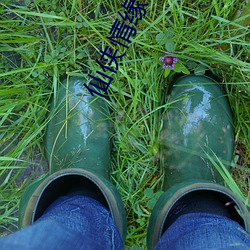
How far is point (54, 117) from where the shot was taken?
4.53 ft

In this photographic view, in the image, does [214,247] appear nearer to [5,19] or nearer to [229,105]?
[229,105]

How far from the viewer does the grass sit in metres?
1.32

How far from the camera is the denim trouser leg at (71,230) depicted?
78 cm

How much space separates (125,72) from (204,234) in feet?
1.91

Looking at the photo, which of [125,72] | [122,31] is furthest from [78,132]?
[122,31]

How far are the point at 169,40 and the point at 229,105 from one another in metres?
0.29

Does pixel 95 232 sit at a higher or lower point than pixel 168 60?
lower

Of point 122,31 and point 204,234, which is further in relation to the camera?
point 122,31

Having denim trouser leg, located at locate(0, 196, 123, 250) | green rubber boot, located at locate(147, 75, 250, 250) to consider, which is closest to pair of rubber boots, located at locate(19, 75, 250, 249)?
green rubber boot, located at locate(147, 75, 250, 250)

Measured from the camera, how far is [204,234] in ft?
3.11

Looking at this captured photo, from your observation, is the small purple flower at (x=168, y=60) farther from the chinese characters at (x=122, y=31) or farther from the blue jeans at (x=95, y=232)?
the blue jeans at (x=95, y=232)

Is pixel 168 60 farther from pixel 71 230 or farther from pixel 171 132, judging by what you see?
pixel 71 230

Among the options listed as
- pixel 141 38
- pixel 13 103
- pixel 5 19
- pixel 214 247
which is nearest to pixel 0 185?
pixel 13 103

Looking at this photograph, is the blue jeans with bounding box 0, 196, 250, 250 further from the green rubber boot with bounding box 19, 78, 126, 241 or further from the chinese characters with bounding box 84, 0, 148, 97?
the chinese characters with bounding box 84, 0, 148, 97
